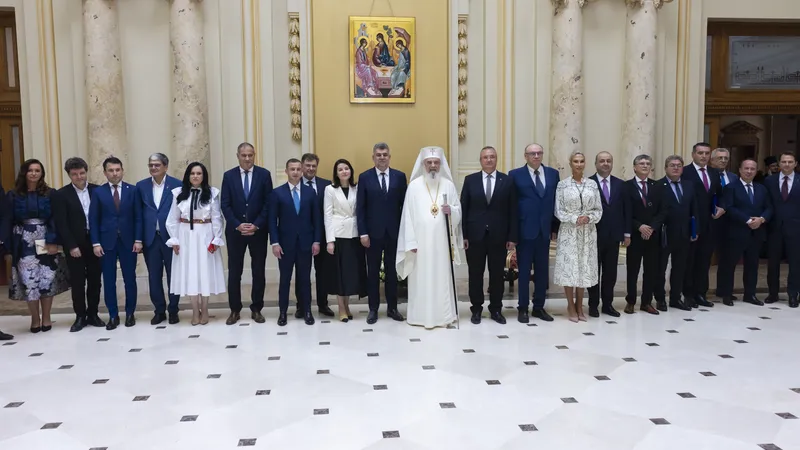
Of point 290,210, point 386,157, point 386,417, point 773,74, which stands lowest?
point 386,417

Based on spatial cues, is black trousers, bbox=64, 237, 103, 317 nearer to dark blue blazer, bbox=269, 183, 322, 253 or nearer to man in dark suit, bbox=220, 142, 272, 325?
man in dark suit, bbox=220, 142, 272, 325

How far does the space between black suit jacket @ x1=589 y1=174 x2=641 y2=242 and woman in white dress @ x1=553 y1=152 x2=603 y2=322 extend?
133mm

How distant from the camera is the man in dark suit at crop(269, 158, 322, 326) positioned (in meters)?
6.27

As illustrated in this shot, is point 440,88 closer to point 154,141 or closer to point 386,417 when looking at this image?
point 154,141

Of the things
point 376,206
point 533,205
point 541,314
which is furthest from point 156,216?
point 541,314

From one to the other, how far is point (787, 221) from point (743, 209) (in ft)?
1.76

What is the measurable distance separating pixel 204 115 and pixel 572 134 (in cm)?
512

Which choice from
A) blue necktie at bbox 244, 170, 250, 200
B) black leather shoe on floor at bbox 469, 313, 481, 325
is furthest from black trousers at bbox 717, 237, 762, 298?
blue necktie at bbox 244, 170, 250, 200

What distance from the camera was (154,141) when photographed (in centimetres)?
863

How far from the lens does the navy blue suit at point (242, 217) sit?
6.32 m

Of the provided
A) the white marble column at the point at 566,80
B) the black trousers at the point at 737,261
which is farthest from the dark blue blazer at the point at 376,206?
the black trousers at the point at 737,261

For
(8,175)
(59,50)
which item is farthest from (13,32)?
(8,175)

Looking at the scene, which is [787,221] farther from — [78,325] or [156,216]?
[78,325]

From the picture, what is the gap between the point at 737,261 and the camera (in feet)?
23.2
